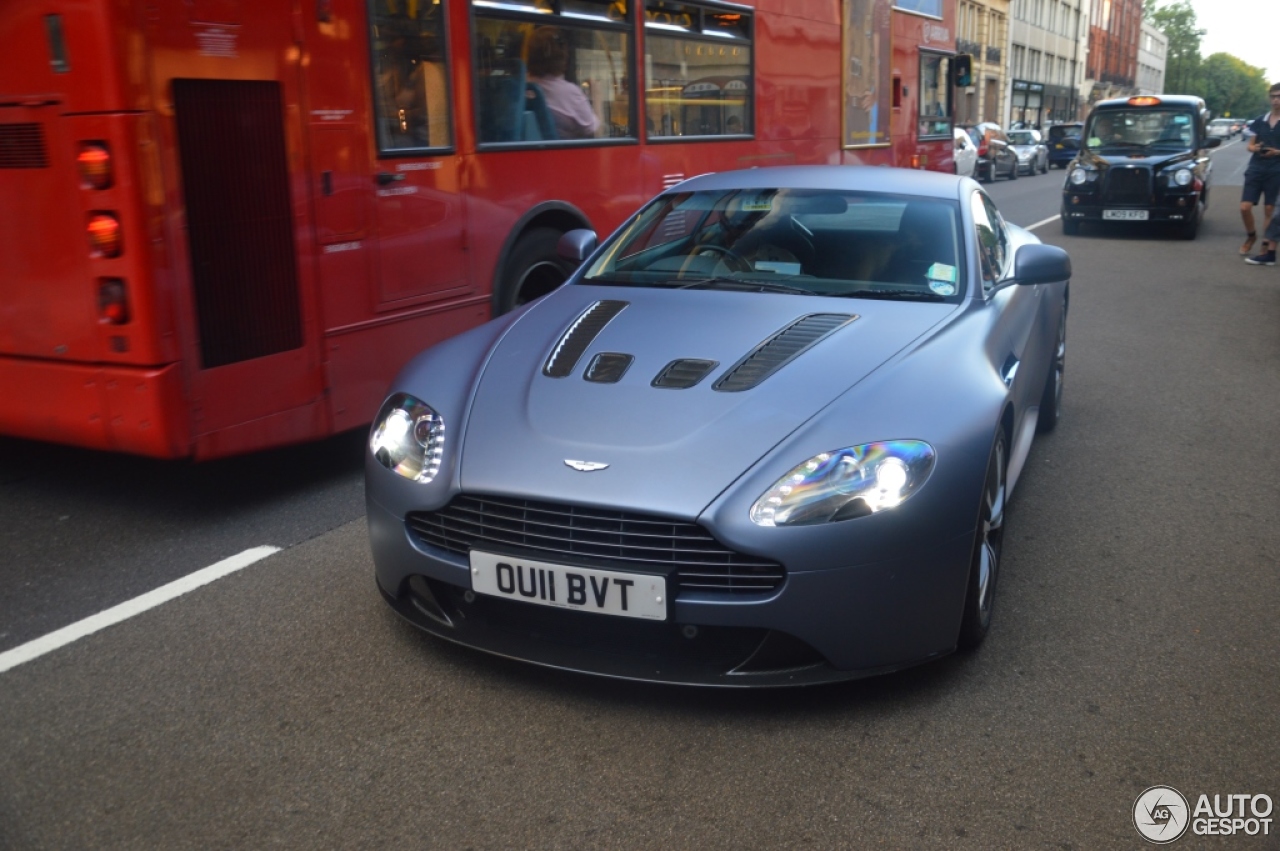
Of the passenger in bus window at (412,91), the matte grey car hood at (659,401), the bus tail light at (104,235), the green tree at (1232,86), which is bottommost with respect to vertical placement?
the matte grey car hood at (659,401)

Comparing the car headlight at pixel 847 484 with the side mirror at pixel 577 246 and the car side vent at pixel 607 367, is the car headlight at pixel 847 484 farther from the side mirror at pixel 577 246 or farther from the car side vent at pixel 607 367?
the side mirror at pixel 577 246

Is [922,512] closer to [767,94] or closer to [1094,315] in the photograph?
[767,94]

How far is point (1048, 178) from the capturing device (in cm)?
3531

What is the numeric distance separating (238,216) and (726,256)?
6.26ft

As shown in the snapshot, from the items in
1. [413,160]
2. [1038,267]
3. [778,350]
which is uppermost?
[413,160]

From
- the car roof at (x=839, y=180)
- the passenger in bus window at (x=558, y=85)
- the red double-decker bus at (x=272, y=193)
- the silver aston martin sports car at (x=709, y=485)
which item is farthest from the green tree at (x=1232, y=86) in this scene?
the silver aston martin sports car at (x=709, y=485)

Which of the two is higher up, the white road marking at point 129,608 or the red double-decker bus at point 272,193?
the red double-decker bus at point 272,193

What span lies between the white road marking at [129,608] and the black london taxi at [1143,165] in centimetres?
1509

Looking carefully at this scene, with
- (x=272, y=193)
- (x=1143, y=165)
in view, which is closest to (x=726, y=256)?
(x=272, y=193)

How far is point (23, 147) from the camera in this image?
14.6ft

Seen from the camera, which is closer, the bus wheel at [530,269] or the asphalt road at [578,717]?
the asphalt road at [578,717]

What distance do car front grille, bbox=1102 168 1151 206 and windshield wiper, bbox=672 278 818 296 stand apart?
14068 millimetres

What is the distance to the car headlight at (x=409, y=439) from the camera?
10.7 ft

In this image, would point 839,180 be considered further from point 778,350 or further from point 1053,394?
point 1053,394
